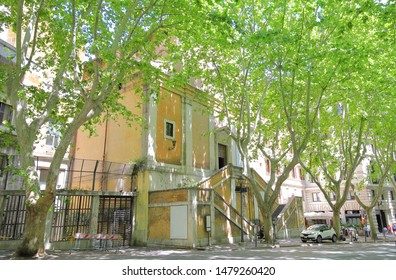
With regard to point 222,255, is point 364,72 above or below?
above

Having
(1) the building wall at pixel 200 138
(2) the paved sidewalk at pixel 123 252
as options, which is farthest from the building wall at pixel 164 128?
(2) the paved sidewalk at pixel 123 252

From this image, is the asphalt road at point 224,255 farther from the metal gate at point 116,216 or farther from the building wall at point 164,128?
the building wall at point 164,128

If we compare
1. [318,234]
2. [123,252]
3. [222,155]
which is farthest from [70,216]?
[318,234]

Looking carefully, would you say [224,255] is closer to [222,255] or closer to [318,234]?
[222,255]

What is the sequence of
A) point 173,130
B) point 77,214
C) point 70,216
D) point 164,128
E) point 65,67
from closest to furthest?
point 65,67 < point 70,216 < point 77,214 < point 164,128 < point 173,130

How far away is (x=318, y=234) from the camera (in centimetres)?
2036

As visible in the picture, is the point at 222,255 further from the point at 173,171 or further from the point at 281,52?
the point at 281,52

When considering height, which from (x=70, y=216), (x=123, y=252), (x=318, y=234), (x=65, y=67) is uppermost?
(x=65, y=67)

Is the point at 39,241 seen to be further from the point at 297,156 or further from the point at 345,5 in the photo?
the point at 345,5

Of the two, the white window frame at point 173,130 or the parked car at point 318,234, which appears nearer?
the white window frame at point 173,130

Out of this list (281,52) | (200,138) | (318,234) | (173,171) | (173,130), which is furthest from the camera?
(200,138)

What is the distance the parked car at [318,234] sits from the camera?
66.4ft

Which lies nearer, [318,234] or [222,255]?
[222,255]

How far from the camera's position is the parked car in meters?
20.2
